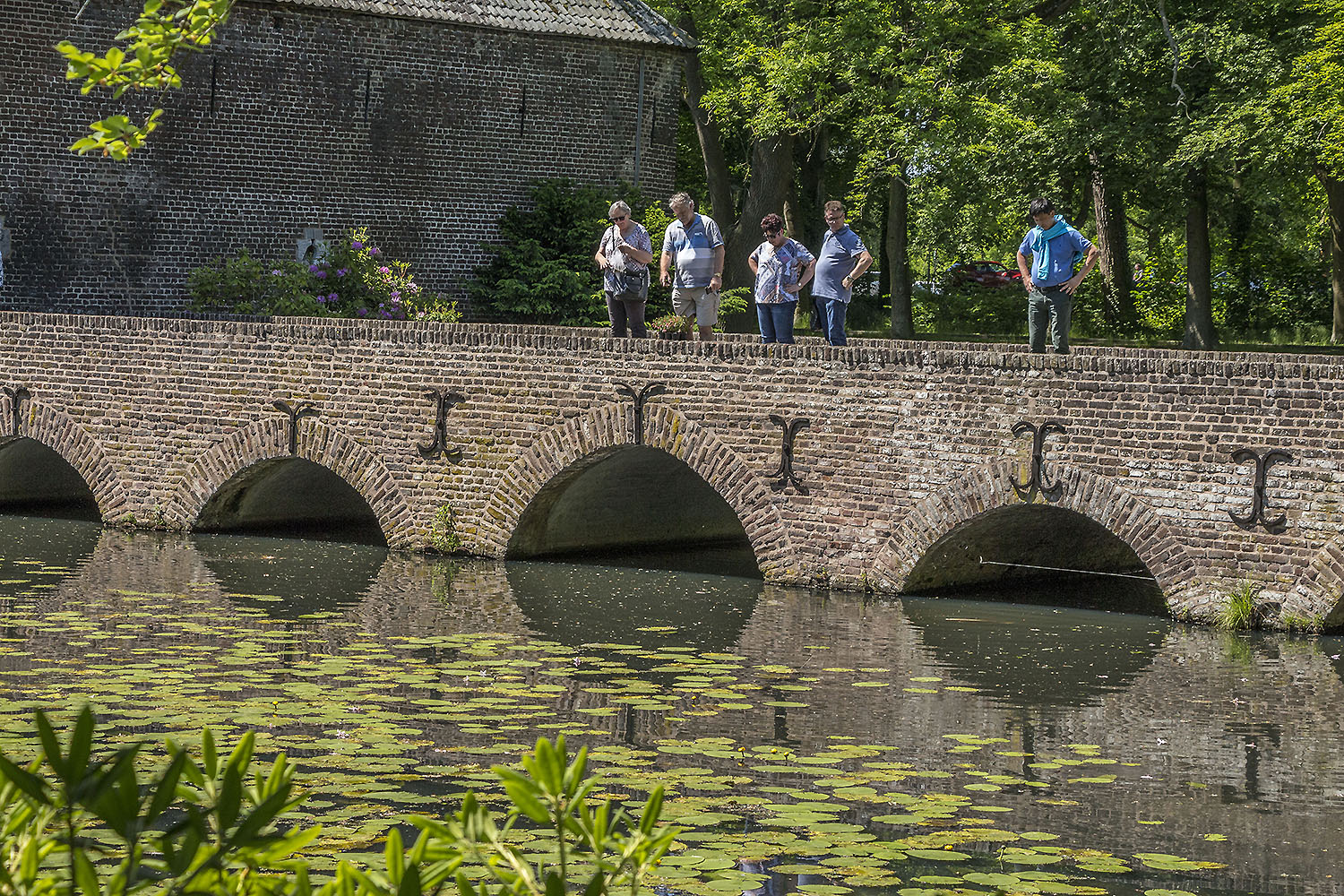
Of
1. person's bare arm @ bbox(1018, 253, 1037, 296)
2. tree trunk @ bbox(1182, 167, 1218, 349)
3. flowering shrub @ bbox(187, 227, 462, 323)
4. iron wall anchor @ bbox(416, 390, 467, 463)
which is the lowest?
iron wall anchor @ bbox(416, 390, 467, 463)

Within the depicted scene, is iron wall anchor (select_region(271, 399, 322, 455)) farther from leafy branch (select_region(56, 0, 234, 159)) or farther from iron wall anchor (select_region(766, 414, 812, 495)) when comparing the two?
leafy branch (select_region(56, 0, 234, 159))

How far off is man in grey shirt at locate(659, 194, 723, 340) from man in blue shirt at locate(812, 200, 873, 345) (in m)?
0.81

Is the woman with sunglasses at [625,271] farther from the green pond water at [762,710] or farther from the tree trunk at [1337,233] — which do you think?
the tree trunk at [1337,233]

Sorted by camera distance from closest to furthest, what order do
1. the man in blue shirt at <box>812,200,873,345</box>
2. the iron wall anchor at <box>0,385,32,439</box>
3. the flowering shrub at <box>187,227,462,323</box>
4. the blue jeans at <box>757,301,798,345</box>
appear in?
the man in blue shirt at <box>812,200,873,345</box>
the blue jeans at <box>757,301,798,345</box>
the iron wall anchor at <box>0,385,32,439</box>
the flowering shrub at <box>187,227,462,323</box>

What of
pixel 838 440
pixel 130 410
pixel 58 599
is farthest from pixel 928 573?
pixel 130 410

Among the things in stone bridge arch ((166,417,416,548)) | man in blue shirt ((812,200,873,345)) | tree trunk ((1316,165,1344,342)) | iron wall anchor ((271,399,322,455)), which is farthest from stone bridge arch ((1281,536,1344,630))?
tree trunk ((1316,165,1344,342))

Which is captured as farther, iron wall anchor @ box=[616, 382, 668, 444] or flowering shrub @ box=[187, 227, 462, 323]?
flowering shrub @ box=[187, 227, 462, 323]

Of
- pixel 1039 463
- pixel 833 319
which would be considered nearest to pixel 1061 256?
pixel 1039 463

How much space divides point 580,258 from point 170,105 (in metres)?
6.16

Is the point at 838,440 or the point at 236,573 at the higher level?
the point at 838,440

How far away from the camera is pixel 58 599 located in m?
12.0

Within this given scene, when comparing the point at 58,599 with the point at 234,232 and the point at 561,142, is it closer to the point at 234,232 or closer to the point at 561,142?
the point at 234,232

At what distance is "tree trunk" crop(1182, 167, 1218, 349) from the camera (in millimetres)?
26297

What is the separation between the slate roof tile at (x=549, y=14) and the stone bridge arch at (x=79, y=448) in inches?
343
